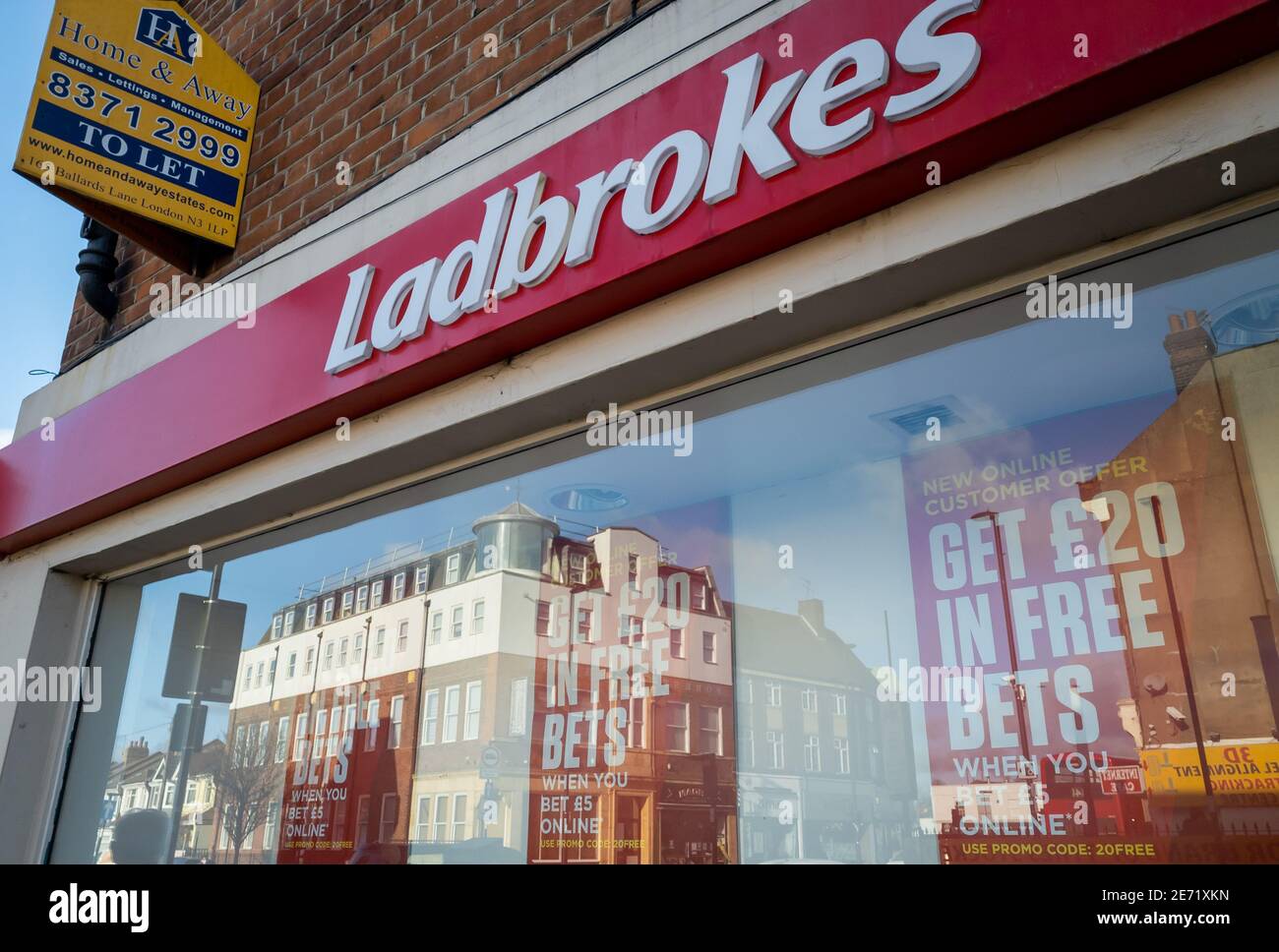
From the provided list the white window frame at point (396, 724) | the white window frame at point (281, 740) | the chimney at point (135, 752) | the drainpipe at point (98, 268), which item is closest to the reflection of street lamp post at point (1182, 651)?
the white window frame at point (396, 724)

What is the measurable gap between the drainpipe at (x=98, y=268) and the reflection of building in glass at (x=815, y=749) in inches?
183

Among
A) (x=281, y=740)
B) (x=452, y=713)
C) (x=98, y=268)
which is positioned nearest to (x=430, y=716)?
(x=452, y=713)

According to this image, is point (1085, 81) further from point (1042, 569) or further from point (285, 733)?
point (285, 733)

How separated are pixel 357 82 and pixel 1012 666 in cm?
403

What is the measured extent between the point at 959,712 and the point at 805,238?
4.33ft

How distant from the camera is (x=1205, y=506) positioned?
2242mm

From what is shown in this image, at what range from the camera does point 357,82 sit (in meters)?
4.81

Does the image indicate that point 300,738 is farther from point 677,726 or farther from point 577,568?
point 677,726

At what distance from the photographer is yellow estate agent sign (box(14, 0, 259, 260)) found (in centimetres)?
465

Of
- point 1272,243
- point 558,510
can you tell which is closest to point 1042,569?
point 1272,243

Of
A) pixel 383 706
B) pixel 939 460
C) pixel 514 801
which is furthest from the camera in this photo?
pixel 383 706

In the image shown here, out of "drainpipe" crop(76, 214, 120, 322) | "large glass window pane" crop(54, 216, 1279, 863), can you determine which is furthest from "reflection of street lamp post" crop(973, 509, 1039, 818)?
"drainpipe" crop(76, 214, 120, 322)

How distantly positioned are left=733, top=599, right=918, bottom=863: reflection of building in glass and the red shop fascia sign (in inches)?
43.6

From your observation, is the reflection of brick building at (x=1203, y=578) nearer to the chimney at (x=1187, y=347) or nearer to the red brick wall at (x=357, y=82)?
the chimney at (x=1187, y=347)
